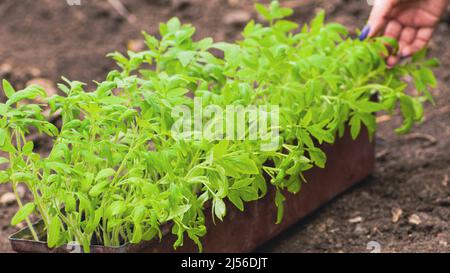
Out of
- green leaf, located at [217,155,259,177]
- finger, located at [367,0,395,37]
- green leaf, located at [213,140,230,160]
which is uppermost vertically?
finger, located at [367,0,395,37]

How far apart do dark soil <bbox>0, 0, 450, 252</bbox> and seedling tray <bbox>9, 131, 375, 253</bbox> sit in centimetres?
7

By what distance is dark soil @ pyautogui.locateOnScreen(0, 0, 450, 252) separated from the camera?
2180mm

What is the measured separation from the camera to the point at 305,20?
3.98 metres

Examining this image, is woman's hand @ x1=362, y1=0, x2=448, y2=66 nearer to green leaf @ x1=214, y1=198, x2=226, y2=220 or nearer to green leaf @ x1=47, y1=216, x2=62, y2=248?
green leaf @ x1=214, y1=198, x2=226, y2=220

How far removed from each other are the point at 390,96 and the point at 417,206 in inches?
17.6

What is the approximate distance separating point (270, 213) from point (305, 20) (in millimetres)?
2125

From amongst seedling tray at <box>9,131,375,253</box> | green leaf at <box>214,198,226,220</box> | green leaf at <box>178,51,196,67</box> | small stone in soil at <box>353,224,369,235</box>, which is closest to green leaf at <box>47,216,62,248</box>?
seedling tray at <box>9,131,375,253</box>

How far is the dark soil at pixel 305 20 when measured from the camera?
7.15 ft

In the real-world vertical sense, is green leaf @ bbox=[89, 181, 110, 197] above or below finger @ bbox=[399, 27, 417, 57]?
below

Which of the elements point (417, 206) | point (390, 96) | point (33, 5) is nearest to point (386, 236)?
point (417, 206)

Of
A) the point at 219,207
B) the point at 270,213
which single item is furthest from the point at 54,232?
the point at 270,213

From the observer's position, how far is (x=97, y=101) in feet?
5.33

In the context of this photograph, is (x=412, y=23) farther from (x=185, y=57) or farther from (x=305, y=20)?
(x=305, y=20)
